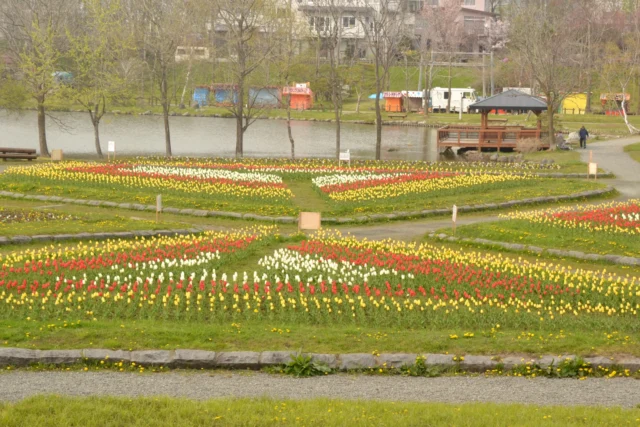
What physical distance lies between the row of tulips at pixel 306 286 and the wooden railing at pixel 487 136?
114 ft

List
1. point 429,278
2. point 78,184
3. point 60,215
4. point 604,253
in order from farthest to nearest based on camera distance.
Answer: point 78,184 < point 60,215 < point 604,253 < point 429,278

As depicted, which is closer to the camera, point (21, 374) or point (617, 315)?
point (21, 374)

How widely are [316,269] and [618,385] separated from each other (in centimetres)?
760

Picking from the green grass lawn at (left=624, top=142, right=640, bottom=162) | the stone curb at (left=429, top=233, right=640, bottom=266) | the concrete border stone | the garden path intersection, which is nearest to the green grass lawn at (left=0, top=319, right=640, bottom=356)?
the concrete border stone

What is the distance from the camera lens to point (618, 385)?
1251 cm

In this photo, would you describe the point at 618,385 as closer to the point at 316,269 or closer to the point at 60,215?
the point at 316,269

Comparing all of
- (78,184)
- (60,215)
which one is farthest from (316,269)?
(78,184)

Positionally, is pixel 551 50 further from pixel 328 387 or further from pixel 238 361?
pixel 328 387

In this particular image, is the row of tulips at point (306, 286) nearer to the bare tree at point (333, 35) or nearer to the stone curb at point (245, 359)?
the stone curb at point (245, 359)

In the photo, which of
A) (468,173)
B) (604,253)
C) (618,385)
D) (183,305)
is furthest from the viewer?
(468,173)

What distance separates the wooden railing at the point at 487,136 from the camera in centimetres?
5447

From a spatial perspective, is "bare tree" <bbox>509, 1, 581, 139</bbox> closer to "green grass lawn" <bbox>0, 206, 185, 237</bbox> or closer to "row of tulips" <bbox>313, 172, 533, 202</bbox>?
"row of tulips" <bbox>313, 172, 533, 202</bbox>

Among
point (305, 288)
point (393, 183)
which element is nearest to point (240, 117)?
point (393, 183)

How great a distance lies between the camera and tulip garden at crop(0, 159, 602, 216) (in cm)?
2908
